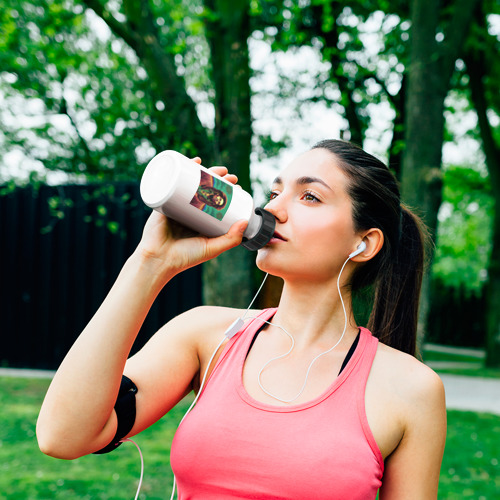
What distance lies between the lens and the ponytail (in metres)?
2.24

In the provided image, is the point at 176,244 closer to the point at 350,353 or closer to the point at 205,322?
the point at 205,322

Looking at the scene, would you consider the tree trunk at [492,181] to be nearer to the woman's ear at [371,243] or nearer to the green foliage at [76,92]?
the green foliage at [76,92]

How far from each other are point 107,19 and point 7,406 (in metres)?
4.44

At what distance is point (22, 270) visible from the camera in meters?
9.66

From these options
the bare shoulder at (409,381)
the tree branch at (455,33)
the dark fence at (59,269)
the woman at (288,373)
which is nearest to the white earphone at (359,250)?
the woman at (288,373)

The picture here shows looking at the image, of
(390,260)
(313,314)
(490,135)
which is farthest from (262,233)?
(490,135)

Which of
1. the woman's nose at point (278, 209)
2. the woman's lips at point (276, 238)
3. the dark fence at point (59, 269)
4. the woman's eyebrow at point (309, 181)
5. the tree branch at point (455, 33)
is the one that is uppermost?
the tree branch at point (455, 33)

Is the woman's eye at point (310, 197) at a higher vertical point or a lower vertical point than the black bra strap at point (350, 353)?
higher

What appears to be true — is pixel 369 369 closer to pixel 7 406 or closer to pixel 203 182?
pixel 203 182

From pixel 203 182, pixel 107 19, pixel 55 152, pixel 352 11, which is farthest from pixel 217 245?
pixel 352 11

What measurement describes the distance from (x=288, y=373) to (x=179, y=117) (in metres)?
5.07

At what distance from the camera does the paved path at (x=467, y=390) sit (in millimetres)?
7761

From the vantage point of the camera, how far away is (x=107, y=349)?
5.19 feet

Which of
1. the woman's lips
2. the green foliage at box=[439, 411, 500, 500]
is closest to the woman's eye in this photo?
the woman's lips
